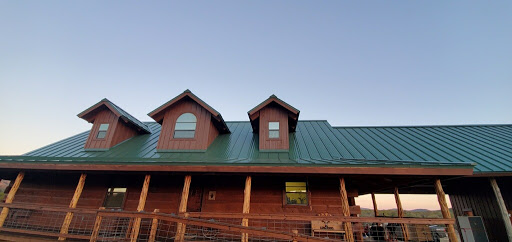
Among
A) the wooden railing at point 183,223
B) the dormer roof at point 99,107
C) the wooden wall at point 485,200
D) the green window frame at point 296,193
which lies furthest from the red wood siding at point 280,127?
the wooden wall at point 485,200

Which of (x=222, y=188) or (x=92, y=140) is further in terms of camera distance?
(x=92, y=140)

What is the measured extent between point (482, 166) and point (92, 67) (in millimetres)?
24134

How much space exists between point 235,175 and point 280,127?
3.07m

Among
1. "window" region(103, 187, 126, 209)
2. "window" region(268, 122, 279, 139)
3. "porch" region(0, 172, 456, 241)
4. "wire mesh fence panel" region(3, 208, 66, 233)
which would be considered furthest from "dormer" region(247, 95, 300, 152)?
"wire mesh fence panel" region(3, 208, 66, 233)

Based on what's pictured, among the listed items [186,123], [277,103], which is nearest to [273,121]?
[277,103]

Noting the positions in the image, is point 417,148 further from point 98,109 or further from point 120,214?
point 98,109

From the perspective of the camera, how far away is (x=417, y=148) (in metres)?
8.91

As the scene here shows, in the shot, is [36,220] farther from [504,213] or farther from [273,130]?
[504,213]

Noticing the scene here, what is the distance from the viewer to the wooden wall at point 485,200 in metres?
7.40

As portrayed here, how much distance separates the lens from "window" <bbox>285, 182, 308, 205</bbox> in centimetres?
721

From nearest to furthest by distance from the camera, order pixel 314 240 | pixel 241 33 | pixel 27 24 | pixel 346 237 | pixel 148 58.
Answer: pixel 314 240 < pixel 346 237 < pixel 27 24 < pixel 148 58 < pixel 241 33

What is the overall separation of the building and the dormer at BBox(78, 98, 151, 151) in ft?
0.20

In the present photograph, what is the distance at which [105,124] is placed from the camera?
9898mm

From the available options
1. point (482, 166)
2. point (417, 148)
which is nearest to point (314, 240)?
point (482, 166)
